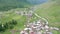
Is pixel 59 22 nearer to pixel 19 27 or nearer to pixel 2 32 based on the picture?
pixel 19 27

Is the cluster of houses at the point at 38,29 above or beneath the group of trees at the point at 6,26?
beneath

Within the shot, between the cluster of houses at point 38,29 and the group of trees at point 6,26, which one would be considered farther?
the group of trees at point 6,26

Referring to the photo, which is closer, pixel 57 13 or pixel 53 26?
A: pixel 53 26

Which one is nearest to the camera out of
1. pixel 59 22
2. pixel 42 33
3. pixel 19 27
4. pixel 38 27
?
pixel 42 33

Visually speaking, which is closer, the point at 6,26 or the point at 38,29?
the point at 38,29

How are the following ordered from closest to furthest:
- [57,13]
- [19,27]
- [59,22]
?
[19,27]
[59,22]
[57,13]

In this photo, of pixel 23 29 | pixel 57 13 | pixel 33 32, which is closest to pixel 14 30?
pixel 23 29

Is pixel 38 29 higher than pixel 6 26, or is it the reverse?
pixel 6 26

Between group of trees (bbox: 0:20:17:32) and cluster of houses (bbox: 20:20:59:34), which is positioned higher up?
group of trees (bbox: 0:20:17:32)

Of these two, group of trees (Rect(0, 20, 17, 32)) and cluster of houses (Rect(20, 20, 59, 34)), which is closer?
cluster of houses (Rect(20, 20, 59, 34))

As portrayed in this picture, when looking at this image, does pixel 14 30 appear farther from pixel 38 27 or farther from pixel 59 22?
pixel 59 22
